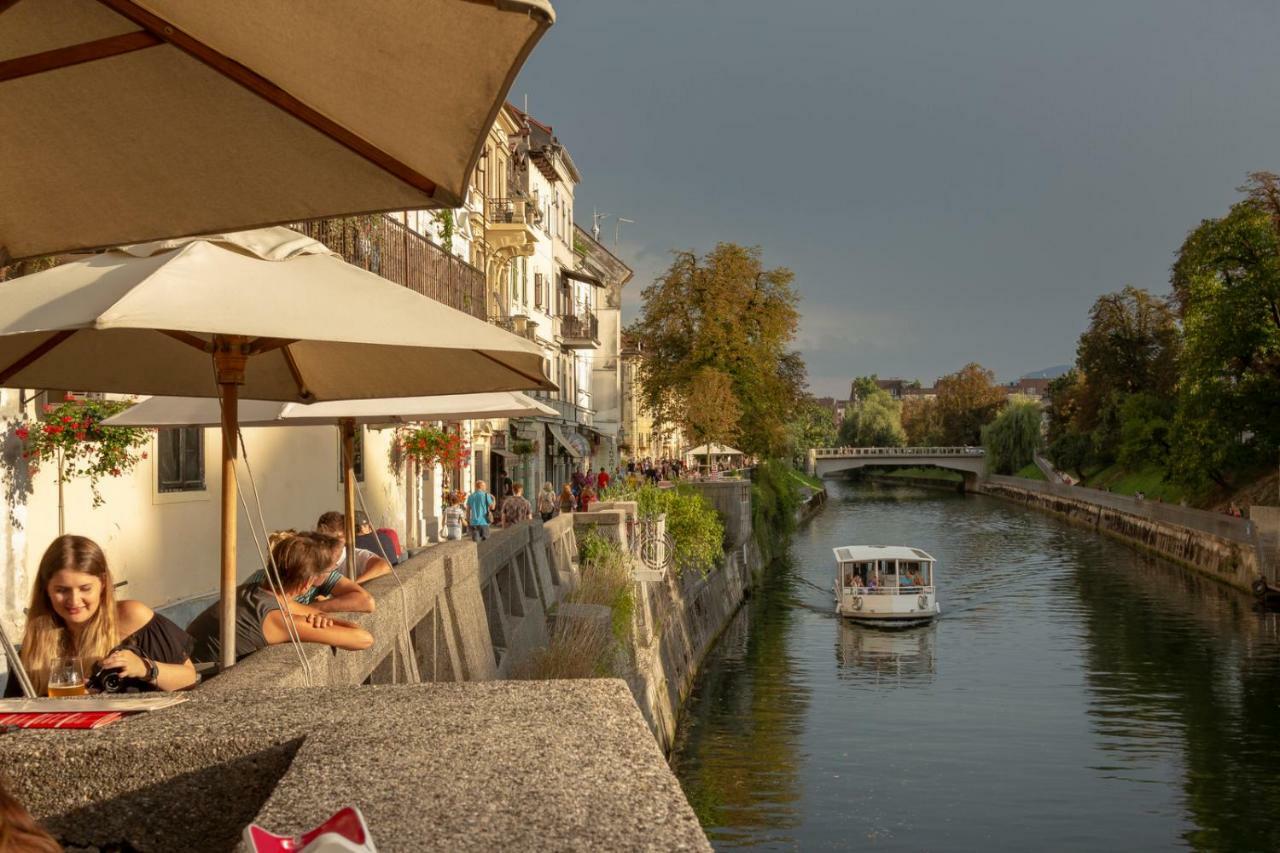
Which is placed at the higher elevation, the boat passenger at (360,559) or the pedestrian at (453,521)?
the boat passenger at (360,559)

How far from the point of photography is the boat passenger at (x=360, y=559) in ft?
26.2

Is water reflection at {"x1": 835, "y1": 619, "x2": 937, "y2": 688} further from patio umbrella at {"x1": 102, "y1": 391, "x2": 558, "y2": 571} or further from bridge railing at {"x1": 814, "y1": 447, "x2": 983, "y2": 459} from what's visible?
bridge railing at {"x1": 814, "y1": 447, "x2": 983, "y2": 459}

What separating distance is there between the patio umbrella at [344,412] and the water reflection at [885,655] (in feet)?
70.9

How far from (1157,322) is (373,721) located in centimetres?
7941

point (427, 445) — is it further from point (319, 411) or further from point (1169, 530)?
point (1169, 530)

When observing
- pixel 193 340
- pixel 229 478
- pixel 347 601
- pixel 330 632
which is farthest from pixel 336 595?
pixel 193 340

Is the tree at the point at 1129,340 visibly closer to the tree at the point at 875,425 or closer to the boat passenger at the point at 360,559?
the tree at the point at 875,425

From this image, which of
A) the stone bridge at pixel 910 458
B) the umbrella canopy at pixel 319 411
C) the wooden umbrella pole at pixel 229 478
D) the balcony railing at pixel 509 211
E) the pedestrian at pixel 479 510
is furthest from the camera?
the stone bridge at pixel 910 458

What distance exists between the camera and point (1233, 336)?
149 feet

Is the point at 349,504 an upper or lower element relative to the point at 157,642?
upper

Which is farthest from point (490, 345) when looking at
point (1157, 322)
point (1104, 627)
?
point (1157, 322)

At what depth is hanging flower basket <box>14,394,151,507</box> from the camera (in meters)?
11.8

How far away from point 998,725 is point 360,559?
19103 mm

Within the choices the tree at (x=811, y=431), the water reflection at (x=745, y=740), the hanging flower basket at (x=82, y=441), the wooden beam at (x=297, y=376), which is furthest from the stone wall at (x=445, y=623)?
the tree at (x=811, y=431)
